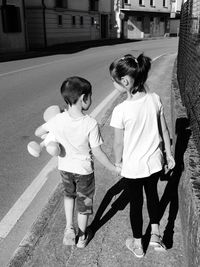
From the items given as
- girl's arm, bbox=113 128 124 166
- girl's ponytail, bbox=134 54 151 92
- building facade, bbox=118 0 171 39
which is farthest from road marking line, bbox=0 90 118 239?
building facade, bbox=118 0 171 39

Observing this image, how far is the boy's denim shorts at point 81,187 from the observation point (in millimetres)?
2631

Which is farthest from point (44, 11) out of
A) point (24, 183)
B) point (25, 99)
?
point (24, 183)

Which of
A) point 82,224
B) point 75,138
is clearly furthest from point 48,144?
point 82,224

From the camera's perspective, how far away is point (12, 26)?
23078mm

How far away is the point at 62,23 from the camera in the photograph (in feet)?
108

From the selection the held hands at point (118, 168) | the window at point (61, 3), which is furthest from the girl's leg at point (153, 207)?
the window at point (61, 3)

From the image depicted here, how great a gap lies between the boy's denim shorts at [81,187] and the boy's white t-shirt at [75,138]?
5cm

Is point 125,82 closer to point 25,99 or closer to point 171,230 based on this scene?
point 171,230

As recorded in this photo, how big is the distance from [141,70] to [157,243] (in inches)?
56.0

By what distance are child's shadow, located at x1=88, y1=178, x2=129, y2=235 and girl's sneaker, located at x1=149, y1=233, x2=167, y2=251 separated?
0.51 m

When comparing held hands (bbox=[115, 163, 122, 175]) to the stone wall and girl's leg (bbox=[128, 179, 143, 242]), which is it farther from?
the stone wall

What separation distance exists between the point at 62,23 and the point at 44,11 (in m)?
3.12

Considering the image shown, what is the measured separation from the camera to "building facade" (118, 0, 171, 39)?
46334mm

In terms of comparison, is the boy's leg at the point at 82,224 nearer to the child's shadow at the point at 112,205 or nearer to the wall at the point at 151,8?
the child's shadow at the point at 112,205
